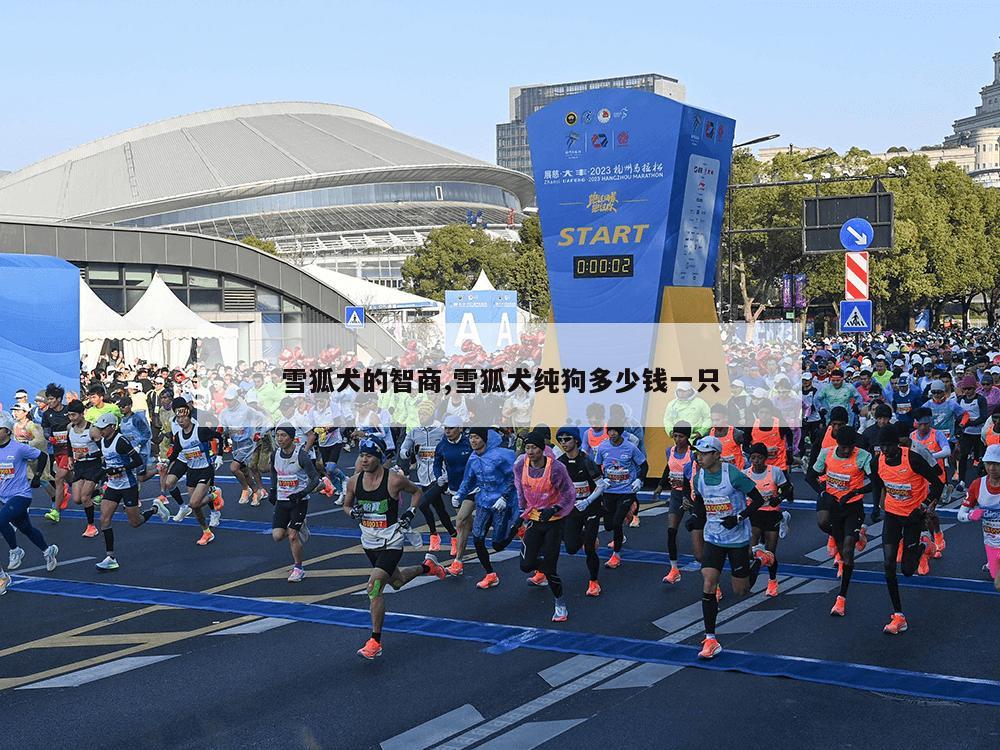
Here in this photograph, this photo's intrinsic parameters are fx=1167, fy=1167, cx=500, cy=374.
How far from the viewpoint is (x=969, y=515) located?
10.4 metres

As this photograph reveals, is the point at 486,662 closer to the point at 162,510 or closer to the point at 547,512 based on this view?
the point at 547,512

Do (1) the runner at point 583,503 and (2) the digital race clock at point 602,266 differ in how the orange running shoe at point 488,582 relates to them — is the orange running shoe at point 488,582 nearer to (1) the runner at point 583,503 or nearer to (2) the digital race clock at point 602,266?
(1) the runner at point 583,503

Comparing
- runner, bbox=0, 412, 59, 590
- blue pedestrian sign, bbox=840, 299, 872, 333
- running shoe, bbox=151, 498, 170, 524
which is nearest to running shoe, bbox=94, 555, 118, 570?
runner, bbox=0, 412, 59, 590

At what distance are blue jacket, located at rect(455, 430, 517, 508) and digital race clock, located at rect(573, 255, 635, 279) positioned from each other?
8.64 metres

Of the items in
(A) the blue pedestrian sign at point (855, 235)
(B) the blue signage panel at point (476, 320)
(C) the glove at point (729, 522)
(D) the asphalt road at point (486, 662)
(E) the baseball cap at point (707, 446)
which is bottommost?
(D) the asphalt road at point (486, 662)

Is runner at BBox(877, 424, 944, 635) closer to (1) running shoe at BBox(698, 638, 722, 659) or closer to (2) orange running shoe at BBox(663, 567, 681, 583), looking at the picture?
(1) running shoe at BBox(698, 638, 722, 659)

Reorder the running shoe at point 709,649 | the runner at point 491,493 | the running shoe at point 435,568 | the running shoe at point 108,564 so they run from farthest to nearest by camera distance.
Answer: the running shoe at point 108,564
the runner at point 491,493
the running shoe at point 435,568
the running shoe at point 709,649

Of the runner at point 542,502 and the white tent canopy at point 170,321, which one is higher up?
the white tent canopy at point 170,321

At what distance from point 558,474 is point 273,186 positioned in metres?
101

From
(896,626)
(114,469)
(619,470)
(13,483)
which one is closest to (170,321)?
(114,469)

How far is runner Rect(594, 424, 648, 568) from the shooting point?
12.8m

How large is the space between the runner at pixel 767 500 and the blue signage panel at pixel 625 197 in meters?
8.74

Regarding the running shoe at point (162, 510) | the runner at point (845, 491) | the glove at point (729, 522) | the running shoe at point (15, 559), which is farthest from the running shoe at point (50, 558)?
the runner at point (845, 491)

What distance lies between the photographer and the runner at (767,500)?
11.4 meters
